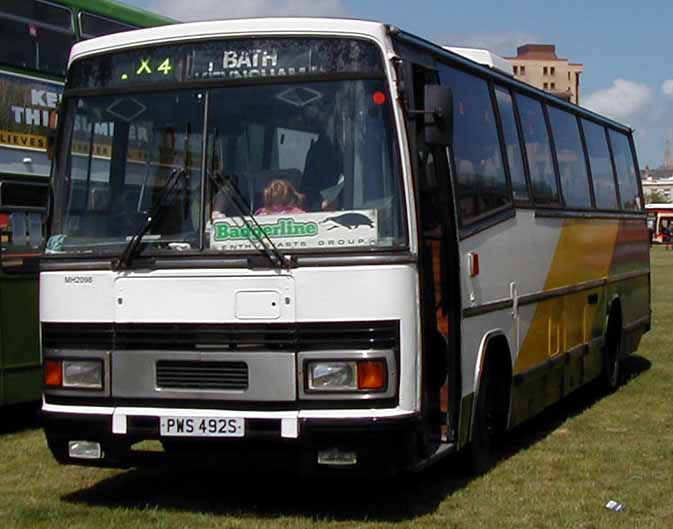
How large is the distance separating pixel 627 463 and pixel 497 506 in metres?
2.00

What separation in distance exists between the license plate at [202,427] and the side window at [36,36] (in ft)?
17.8

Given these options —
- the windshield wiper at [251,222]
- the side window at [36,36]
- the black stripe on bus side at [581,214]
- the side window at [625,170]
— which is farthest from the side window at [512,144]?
the side window at [625,170]

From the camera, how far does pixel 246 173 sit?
801cm

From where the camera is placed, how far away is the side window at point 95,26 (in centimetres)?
1341

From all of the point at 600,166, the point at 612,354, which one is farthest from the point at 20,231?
the point at 612,354

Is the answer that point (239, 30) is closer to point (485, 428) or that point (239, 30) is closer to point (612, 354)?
point (485, 428)

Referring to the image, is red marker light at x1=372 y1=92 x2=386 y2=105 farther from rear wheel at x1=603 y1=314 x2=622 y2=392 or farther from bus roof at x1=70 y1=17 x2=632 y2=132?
rear wheel at x1=603 y1=314 x2=622 y2=392

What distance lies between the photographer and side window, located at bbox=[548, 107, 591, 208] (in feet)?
41.2

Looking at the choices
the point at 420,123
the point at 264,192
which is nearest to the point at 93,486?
the point at 264,192

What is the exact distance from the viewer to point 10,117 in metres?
12.1

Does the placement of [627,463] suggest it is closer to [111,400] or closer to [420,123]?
[420,123]

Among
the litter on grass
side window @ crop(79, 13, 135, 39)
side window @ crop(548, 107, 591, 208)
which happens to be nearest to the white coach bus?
the litter on grass

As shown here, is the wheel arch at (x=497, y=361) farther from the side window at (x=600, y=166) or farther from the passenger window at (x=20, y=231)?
the passenger window at (x=20, y=231)

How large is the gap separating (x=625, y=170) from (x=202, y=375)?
9.72m
